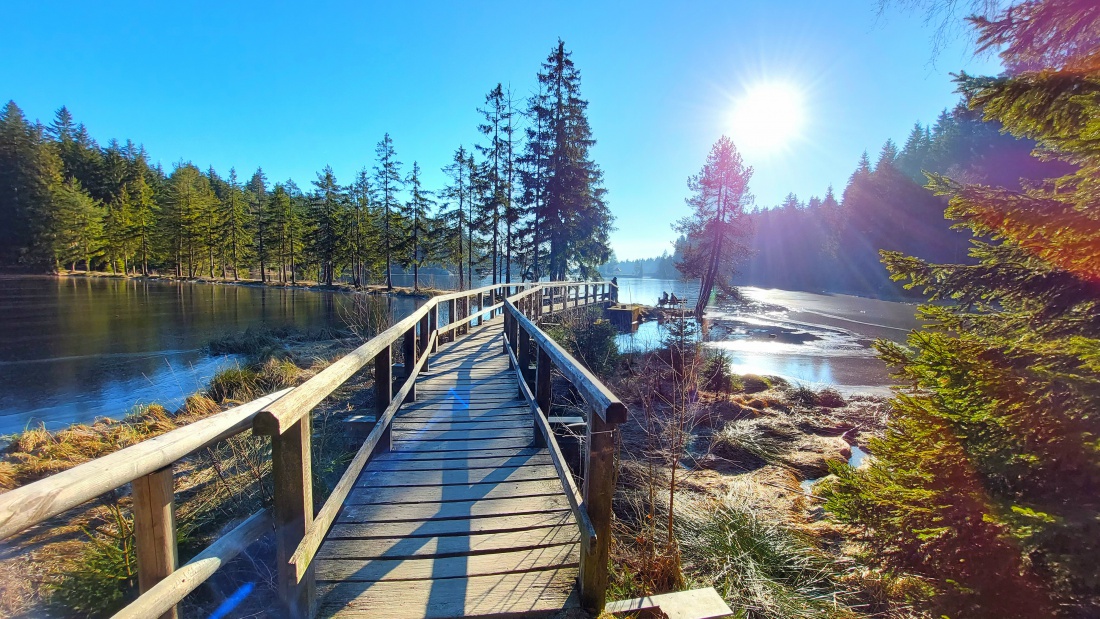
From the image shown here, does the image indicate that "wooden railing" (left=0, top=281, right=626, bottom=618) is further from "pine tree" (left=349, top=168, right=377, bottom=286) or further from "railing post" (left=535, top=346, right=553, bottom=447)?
"pine tree" (left=349, top=168, right=377, bottom=286)

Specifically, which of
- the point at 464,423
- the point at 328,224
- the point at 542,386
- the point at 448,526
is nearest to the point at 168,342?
the point at 464,423

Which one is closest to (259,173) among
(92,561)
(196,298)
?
(196,298)

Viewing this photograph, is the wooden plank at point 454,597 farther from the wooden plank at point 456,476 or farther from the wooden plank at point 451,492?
the wooden plank at point 456,476

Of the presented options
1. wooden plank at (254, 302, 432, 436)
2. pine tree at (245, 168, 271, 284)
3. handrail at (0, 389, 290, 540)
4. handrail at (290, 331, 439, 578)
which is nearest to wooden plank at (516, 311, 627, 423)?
wooden plank at (254, 302, 432, 436)

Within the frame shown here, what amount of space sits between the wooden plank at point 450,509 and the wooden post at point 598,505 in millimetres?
887

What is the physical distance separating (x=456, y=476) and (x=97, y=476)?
8.65 feet

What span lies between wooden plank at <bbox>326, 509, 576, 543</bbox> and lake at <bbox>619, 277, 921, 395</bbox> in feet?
15.7

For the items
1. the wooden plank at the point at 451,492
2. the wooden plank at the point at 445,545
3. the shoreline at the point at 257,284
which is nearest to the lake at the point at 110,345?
the shoreline at the point at 257,284

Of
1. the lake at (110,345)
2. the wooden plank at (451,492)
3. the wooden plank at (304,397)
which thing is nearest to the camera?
the wooden plank at (304,397)

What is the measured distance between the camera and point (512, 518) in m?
3.02

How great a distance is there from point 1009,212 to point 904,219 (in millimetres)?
54230

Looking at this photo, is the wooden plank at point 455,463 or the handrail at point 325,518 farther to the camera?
the wooden plank at point 455,463

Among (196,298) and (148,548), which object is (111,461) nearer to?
(148,548)

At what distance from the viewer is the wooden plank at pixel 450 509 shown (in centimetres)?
300
